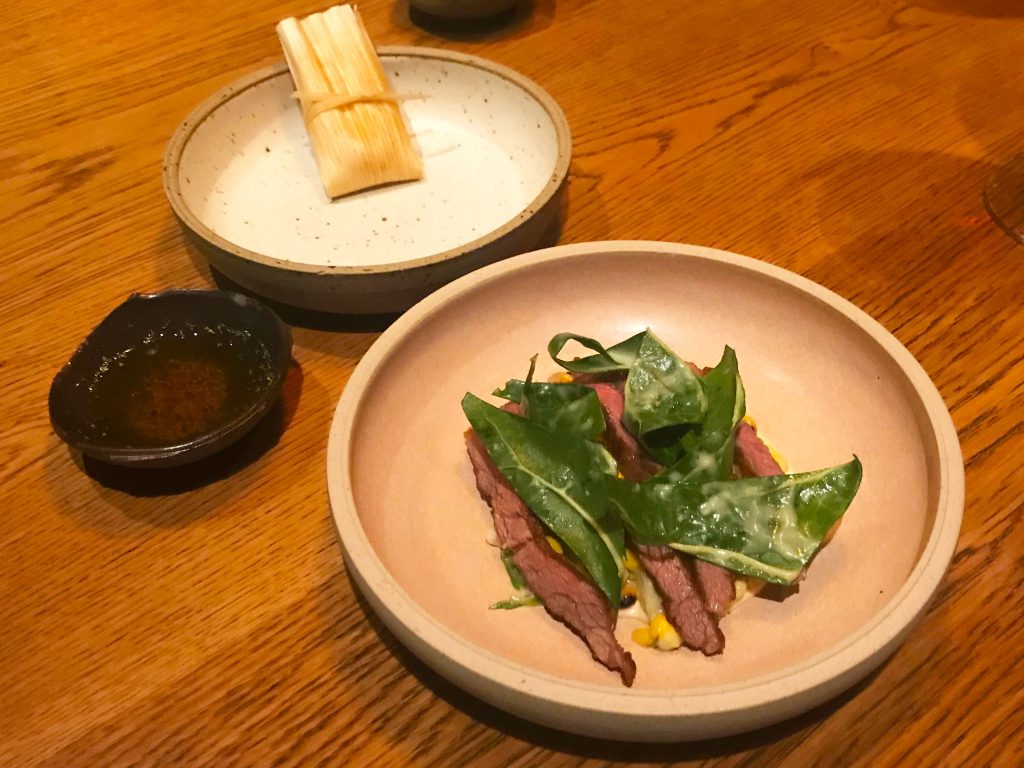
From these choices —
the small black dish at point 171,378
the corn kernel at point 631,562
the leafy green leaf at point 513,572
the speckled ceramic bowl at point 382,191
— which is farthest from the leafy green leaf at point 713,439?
the small black dish at point 171,378

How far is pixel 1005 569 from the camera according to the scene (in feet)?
3.78

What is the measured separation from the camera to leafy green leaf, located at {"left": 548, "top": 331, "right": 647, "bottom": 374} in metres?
1.18

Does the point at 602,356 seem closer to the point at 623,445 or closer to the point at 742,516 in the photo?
the point at 623,445

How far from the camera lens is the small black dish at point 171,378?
3.95ft

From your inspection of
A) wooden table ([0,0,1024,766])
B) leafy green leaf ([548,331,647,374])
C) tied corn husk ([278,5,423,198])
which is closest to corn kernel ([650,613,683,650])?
wooden table ([0,0,1024,766])

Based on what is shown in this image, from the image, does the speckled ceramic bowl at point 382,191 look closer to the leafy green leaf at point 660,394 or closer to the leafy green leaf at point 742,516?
the leafy green leaf at point 660,394

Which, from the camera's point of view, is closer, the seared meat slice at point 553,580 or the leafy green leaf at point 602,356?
the seared meat slice at point 553,580

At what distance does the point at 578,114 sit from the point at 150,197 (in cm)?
99

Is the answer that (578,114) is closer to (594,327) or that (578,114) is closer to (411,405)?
(594,327)

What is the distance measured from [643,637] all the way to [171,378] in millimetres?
817

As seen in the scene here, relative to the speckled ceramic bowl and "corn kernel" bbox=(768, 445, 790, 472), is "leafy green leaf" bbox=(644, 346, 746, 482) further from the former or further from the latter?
the speckled ceramic bowl

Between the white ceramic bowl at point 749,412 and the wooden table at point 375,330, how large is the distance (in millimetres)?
109

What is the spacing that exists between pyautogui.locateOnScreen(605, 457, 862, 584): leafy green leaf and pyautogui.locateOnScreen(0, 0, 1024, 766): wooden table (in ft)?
0.67

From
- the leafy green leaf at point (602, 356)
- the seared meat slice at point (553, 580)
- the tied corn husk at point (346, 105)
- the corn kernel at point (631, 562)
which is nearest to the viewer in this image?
the seared meat slice at point (553, 580)
